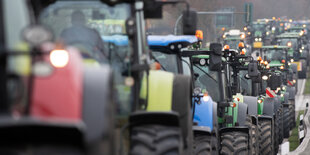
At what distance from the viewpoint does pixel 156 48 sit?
1232cm

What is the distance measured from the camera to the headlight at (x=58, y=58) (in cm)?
534

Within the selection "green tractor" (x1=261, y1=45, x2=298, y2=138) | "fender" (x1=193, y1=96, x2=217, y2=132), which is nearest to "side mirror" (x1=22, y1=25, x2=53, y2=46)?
"fender" (x1=193, y1=96, x2=217, y2=132)

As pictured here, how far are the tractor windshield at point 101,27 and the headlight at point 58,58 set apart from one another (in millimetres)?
2686

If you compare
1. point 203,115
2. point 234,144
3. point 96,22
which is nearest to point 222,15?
point 234,144

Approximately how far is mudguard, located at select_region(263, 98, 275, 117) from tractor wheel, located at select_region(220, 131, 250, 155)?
25.6 ft

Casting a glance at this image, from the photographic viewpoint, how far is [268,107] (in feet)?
78.9

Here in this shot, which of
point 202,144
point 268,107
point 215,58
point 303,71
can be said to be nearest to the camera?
point 202,144

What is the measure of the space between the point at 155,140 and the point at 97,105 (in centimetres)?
210

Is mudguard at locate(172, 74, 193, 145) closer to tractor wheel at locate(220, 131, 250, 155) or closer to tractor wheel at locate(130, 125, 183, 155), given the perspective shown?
tractor wheel at locate(130, 125, 183, 155)

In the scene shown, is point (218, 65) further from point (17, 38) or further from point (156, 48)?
point (17, 38)

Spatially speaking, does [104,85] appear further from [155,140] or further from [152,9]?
[152,9]

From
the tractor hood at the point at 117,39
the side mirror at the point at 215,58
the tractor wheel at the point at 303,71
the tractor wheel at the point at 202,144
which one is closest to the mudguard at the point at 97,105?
the tractor hood at the point at 117,39

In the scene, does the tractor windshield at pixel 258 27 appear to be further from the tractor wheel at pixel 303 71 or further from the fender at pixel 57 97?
the fender at pixel 57 97

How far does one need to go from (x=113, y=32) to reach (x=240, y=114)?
9.34 m
